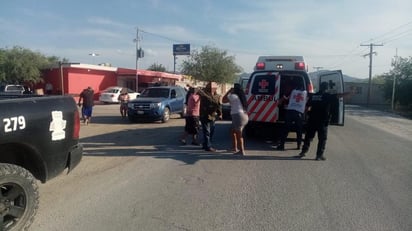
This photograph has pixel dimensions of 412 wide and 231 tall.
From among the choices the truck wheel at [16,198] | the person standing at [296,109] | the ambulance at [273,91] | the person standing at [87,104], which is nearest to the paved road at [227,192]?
the truck wheel at [16,198]

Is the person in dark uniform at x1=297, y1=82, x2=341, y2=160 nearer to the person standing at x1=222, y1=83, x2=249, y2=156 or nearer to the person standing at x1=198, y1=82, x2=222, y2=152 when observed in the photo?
the person standing at x1=222, y1=83, x2=249, y2=156

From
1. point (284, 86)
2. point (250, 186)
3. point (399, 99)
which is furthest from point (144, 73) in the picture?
point (250, 186)

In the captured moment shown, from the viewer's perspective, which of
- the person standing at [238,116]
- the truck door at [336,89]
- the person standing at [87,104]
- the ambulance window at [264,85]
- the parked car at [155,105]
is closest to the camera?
the person standing at [238,116]

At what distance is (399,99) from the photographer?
42.8m

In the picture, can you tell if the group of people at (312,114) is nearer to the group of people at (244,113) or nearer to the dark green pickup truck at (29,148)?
the group of people at (244,113)

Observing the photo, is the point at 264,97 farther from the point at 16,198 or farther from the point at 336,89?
the point at 16,198

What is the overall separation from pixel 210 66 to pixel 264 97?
45.8 m

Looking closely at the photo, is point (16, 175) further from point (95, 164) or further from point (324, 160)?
point (324, 160)

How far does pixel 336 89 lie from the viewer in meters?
12.0

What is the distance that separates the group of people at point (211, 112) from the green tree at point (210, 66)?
148ft

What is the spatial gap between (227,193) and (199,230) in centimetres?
159

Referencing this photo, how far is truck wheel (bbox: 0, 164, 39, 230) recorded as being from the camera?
4176 mm

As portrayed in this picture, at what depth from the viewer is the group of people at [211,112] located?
9.52 metres

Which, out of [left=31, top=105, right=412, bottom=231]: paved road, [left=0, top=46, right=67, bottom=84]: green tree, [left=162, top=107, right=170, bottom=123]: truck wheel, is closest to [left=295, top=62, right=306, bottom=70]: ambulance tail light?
[left=31, top=105, right=412, bottom=231]: paved road
